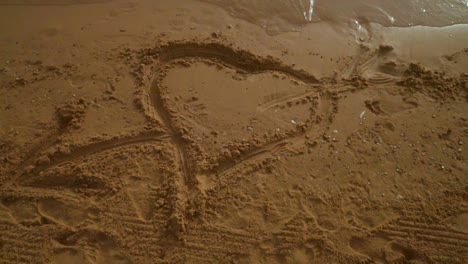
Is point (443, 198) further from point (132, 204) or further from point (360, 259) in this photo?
point (132, 204)

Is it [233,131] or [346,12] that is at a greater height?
[346,12]

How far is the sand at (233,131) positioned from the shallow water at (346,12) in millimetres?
25

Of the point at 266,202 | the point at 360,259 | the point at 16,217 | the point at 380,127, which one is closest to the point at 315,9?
the point at 380,127

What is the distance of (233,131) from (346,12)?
255 centimetres

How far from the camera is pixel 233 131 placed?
3357mm

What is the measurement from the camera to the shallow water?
14.9 ft

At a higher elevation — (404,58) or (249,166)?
(404,58)

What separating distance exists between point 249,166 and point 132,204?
3.47 ft

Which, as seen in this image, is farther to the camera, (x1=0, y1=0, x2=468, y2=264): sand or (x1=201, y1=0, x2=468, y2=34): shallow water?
(x1=201, y1=0, x2=468, y2=34): shallow water

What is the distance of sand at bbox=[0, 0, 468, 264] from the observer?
8.91ft

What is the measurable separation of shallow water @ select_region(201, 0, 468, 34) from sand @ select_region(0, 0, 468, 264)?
1.0 inches

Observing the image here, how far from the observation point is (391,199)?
9.73 feet

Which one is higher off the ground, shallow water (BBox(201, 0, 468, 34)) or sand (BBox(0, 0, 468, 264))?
shallow water (BBox(201, 0, 468, 34))

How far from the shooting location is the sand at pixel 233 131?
271cm
